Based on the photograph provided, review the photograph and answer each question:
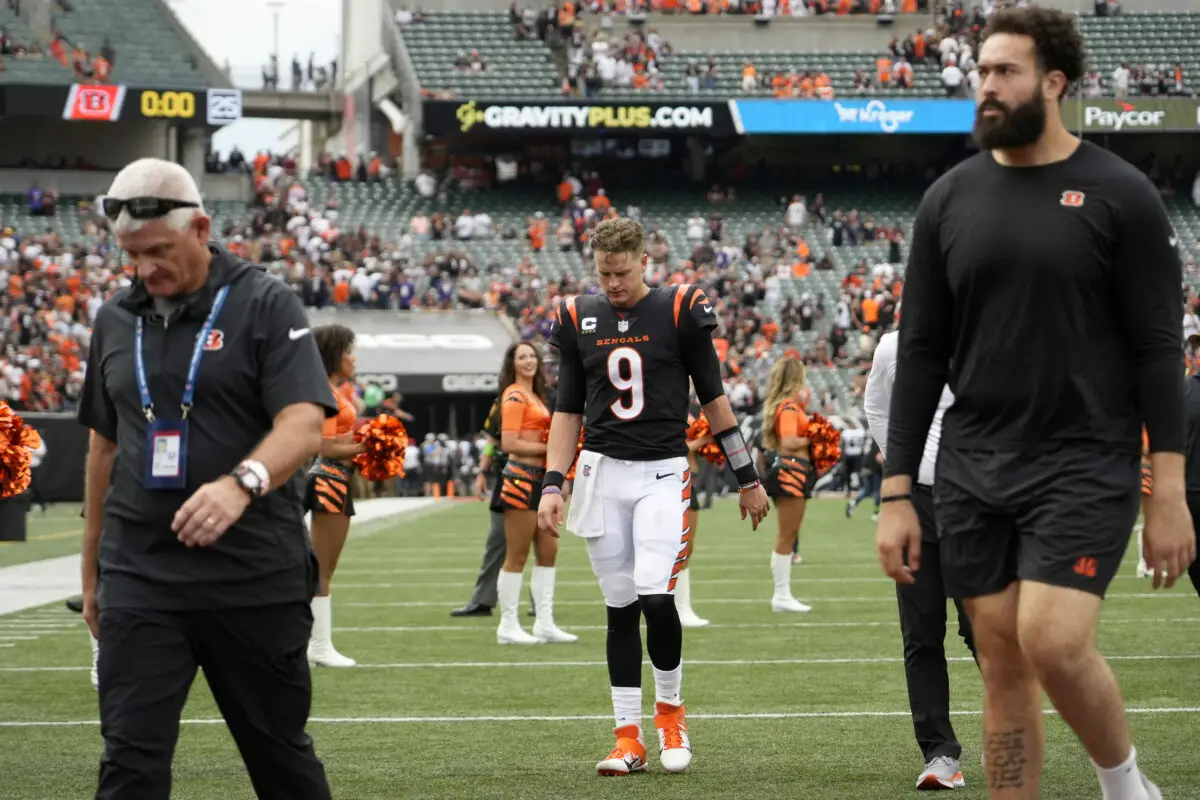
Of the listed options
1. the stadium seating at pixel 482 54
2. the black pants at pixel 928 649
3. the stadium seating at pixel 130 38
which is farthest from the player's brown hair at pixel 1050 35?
the stadium seating at pixel 482 54

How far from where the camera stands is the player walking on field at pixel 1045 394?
472 centimetres

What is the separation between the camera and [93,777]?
7.61 meters

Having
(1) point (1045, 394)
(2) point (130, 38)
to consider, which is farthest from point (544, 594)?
(2) point (130, 38)

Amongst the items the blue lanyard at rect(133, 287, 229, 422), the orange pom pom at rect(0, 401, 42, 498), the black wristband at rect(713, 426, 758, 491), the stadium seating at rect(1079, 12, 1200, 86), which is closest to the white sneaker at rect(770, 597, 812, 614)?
the orange pom pom at rect(0, 401, 42, 498)

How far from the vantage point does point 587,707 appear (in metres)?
9.57

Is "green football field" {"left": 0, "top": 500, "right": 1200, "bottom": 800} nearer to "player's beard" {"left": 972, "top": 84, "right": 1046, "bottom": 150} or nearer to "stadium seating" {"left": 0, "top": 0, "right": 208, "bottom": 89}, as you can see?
"player's beard" {"left": 972, "top": 84, "right": 1046, "bottom": 150}

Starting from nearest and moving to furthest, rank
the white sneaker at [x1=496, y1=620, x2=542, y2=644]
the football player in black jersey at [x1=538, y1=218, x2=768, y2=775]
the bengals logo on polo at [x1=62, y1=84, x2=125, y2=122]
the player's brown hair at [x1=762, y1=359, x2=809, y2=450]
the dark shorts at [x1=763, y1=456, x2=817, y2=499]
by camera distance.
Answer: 1. the football player in black jersey at [x1=538, y1=218, x2=768, y2=775]
2. the white sneaker at [x1=496, y1=620, x2=542, y2=644]
3. the player's brown hair at [x1=762, y1=359, x2=809, y2=450]
4. the dark shorts at [x1=763, y1=456, x2=817, y2=499]
5. the bengals logo on polo at [x1=62, y1=84, x2=125, y2=122]

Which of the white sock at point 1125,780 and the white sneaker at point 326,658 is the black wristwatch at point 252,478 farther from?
the white sneaker at point 326,658

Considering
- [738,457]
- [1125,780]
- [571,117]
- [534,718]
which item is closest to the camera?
[1125,780]

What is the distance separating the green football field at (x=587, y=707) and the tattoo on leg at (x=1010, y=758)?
Result: 191 centimetres

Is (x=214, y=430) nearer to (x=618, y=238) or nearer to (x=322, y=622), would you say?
(x=618, y=238)

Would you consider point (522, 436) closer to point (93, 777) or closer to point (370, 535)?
point (93, 777)

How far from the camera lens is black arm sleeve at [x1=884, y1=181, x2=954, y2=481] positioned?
4.98 metres

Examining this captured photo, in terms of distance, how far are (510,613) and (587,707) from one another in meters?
3.27
